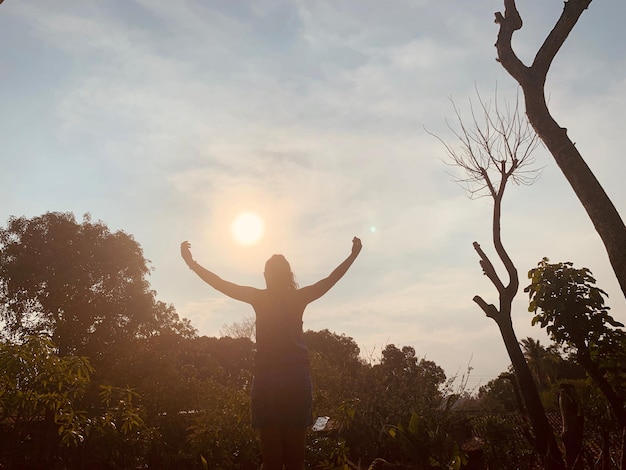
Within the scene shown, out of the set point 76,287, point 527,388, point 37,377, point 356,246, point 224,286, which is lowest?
point 527,388

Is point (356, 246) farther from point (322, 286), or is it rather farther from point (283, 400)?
Result: point (283, 400)

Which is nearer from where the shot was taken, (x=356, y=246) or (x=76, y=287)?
(x=356, y=246)

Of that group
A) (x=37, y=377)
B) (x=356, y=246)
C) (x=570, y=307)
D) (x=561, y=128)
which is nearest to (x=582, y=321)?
(x=570, y=307)

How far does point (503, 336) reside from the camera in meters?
7.97

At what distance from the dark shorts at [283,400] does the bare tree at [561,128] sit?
121 inches

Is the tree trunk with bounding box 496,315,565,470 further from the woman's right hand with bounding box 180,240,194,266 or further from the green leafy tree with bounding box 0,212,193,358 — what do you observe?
the green leafy tree with bounding box 0,212,193,358

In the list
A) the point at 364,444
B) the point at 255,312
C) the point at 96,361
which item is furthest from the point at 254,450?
the point at 96,361

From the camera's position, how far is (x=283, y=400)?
8.02 ft

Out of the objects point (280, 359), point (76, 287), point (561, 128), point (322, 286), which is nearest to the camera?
point (280, 359)

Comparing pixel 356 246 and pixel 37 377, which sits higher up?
pixel 356 246

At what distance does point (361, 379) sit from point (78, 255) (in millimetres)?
14615

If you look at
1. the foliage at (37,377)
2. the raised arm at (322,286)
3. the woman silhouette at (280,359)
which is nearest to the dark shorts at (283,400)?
the woman silhouette at (280,359)

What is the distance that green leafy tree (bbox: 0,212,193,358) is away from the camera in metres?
17.5

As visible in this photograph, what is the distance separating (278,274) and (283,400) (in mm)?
797
